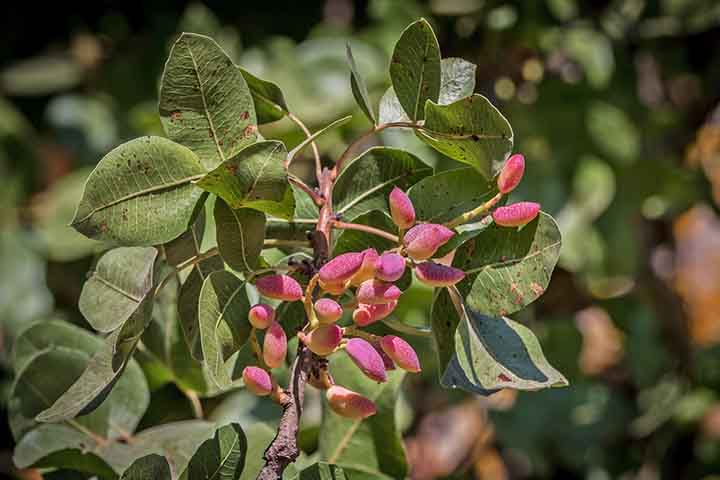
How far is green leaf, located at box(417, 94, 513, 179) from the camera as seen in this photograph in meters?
0.47

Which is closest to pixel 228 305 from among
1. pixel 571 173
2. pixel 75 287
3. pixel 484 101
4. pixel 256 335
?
pixel 256 335

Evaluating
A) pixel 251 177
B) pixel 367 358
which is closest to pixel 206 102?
pixel 251 177

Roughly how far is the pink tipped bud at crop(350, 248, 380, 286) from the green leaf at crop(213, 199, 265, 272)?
6 centimetres

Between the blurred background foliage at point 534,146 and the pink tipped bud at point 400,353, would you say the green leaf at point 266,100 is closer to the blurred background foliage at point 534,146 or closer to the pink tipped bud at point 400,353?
the pink tipped bud at point 400,353

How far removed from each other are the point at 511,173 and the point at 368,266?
89mm

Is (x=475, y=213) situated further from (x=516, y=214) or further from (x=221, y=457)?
(x=221, y=457)

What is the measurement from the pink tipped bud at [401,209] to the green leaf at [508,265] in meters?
0.05

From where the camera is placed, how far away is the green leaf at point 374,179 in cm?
55

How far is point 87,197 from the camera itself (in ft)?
1.49

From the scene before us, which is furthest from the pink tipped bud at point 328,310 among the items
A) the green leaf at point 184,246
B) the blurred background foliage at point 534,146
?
the blurred background foliage at point 534,146

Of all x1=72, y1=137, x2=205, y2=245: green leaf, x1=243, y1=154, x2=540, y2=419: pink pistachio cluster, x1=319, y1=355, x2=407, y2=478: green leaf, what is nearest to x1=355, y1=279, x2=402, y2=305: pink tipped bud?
x1=243, y1=154, x2=540, y2=419: pink pistachio cluster

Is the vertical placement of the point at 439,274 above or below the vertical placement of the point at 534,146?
above

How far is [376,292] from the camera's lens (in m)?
0.45

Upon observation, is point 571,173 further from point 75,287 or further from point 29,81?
point 29,81
